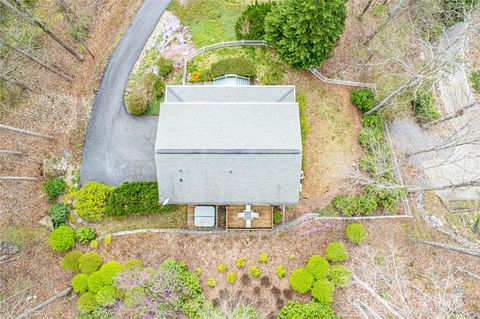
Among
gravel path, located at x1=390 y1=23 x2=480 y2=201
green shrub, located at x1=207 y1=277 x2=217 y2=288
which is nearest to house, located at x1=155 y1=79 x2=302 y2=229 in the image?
green shrub, located at x1=207 y1=277 x2=217 y2=288

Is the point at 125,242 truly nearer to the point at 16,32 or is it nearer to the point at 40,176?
the point at 40,176

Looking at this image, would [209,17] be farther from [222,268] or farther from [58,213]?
[222,268]

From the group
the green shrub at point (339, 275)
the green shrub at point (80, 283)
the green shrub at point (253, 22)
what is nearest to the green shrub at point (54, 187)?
the green shrub at point (80, 283)

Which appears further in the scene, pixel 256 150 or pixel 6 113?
pixel 6 113

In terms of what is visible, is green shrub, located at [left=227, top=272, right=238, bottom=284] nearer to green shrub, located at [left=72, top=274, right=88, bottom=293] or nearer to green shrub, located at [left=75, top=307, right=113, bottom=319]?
green shrub, located at [left=75, top=307, right=113, bottom=319]

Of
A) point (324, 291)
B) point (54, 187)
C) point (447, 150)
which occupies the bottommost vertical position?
point (324, 291)

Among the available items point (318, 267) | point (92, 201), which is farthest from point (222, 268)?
point (92, 201)

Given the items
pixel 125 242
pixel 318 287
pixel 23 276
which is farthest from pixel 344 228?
pixel 23 276
